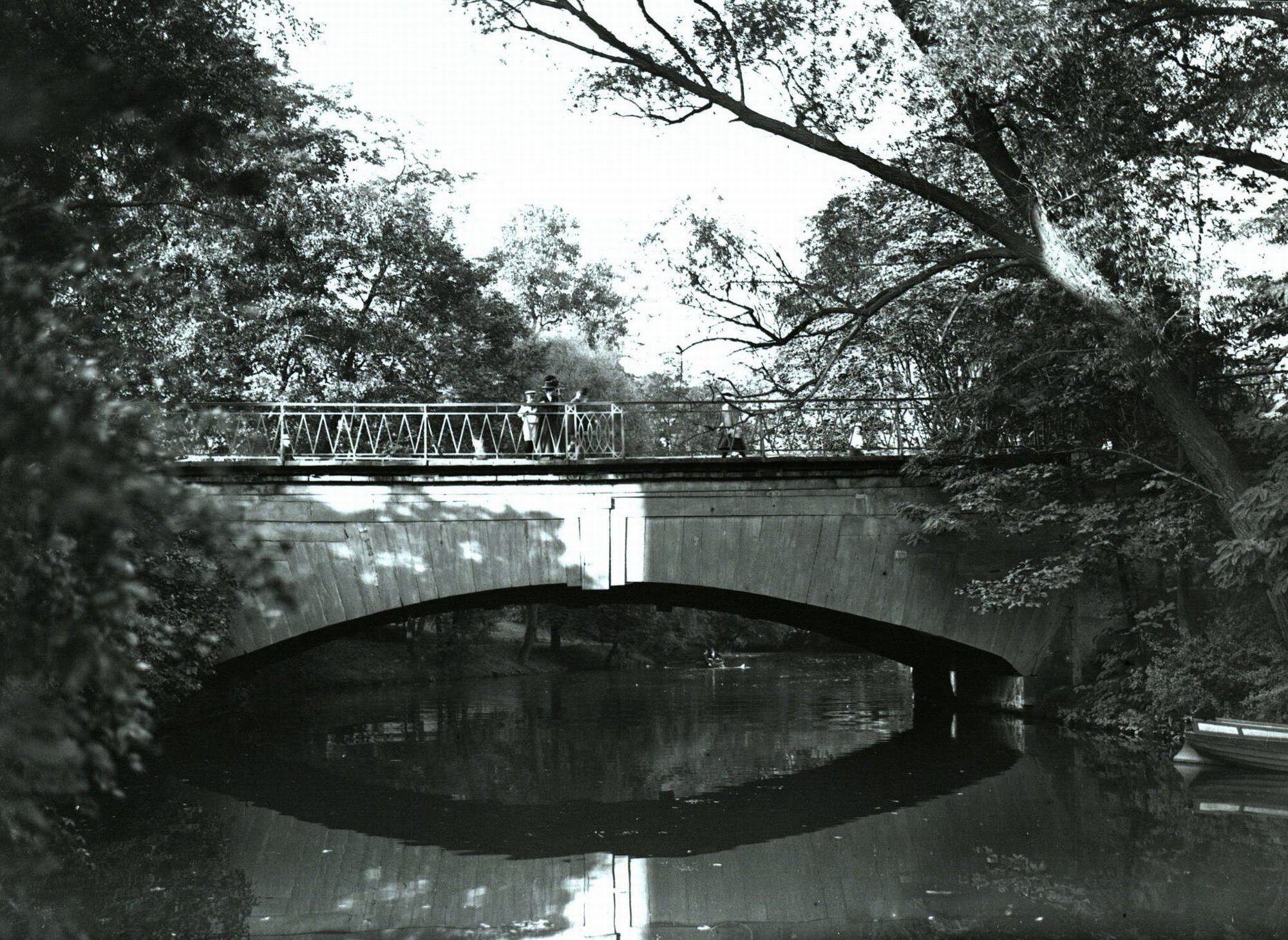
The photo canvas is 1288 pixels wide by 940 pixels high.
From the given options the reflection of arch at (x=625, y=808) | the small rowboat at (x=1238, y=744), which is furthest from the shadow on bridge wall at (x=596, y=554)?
the small rowboat at (x=1238, y=744)

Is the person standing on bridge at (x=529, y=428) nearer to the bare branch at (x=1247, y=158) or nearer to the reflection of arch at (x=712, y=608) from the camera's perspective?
the reflection of arch at (x=712, y=608)

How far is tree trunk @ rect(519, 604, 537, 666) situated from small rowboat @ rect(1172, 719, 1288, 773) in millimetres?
17997

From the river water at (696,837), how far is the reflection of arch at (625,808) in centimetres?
4

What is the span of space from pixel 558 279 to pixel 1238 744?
22100 mm

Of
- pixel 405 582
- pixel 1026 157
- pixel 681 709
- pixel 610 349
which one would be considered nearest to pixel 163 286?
pixel 405 582

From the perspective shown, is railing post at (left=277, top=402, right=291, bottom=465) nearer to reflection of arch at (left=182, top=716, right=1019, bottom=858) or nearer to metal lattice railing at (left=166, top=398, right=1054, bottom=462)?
metal lattice railing at (left=166, top=398, right=1054, bottom=462)

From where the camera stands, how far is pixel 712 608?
17.7m

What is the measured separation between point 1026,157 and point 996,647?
629 centimetres

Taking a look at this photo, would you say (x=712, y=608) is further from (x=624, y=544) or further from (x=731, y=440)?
(x=624, y=544)

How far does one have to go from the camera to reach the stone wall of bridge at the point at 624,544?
13.7 m

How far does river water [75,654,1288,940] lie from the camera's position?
7.05m

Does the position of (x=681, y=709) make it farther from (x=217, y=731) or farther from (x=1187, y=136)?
(x=1187, y=136)

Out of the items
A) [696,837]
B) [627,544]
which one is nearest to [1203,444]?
[627,544]

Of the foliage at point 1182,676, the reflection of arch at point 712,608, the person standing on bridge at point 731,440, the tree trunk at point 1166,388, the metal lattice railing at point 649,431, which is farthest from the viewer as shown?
Result: the person standing on bridge at point 731,440
